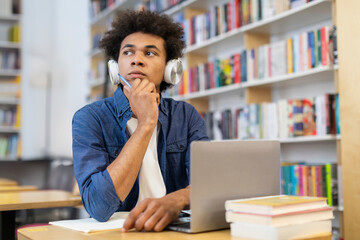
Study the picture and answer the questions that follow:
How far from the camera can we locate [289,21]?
2885 mm

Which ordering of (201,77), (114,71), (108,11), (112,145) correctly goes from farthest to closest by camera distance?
(108,11), (201,77), (114,71), (112,145)

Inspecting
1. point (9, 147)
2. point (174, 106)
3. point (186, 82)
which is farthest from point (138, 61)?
point (9, 147)

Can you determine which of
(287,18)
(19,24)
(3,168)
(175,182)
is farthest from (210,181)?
(19,24)

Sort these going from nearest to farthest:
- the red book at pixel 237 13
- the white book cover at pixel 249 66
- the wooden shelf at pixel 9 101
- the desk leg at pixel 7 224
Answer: the desk leg at pixel 7 224, the white book cover at pixel 249 66, the red book at pixel 237 13, the wooden shelf at pixel 9 101

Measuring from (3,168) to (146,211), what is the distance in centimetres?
334

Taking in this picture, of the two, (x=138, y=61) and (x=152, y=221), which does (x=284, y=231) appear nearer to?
(x=152, y=221)

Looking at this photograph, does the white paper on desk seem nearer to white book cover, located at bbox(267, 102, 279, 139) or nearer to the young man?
the young man

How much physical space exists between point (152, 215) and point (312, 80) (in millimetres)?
2105

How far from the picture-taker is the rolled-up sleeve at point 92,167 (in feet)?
3.81

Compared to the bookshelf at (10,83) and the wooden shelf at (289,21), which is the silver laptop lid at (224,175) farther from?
the bookshelf at (10,83)

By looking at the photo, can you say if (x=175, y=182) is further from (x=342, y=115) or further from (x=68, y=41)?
(x=68, y=41)

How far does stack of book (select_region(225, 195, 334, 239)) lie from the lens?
2.88 ft

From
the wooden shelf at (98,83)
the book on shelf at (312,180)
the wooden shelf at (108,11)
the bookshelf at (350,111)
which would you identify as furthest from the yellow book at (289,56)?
the wooden shelf at (98,83)

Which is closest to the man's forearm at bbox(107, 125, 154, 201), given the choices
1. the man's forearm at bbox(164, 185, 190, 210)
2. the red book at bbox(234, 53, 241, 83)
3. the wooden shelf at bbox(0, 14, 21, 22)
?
the man's forearm at bbox(164, 185, 190, 210)
